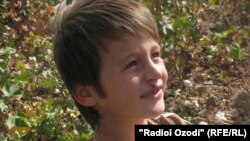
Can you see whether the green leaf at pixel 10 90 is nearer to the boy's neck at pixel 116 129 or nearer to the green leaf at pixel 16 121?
the green leaf at pixel 16 121

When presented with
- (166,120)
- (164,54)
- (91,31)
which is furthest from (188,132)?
(164,54)

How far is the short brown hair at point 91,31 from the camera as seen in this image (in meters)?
1.52

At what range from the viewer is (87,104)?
1.62 m

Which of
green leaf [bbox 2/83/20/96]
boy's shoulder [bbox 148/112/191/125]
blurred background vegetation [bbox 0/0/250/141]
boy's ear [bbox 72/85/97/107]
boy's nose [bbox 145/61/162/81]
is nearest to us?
boy's nose [bbox 145/61/162/81]

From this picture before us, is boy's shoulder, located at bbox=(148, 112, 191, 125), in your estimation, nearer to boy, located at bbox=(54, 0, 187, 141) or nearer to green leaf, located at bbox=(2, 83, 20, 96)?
boy, located at bbox=(54, 0, 187, 141)

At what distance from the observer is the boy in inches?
58.8

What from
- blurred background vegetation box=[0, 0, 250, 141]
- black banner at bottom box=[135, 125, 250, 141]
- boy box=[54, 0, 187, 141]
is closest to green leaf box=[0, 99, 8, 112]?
blurred background vegetation box=[0, 0, 250, 141]

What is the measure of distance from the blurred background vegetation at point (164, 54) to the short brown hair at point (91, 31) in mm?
662

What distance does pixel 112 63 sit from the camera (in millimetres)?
1505

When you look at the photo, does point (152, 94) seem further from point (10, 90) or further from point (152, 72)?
point (10, 90)

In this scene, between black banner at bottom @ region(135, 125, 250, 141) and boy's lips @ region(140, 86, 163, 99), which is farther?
black banner at bottom @ region(135, 125, 250, 141)

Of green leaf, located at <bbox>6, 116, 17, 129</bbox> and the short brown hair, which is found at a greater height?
the short brown hair

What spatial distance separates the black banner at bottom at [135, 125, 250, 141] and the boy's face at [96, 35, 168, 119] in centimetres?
10

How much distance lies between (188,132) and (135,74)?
279mm
